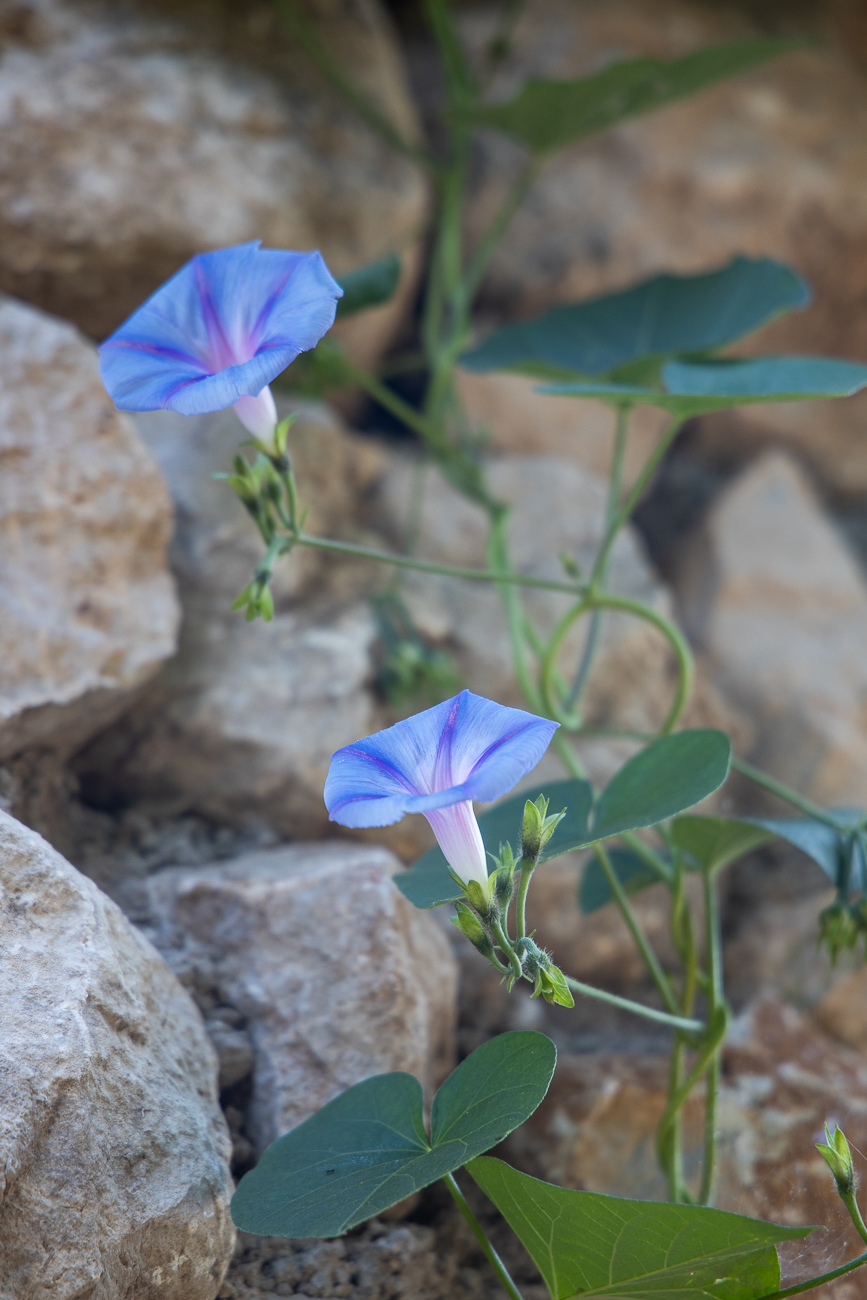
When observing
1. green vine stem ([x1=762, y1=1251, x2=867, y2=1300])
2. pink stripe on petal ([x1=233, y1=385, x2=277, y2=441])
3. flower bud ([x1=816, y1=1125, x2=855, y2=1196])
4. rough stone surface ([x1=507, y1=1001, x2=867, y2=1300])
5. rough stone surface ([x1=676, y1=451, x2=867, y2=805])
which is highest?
pink stripe on petal ([x1=233, y1=385, x2=277, y2=441])

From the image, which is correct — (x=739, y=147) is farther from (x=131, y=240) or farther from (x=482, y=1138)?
(x=482, y=1138)

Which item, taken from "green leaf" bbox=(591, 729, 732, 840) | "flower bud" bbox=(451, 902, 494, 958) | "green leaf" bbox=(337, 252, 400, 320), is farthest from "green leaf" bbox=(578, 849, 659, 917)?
"green leaf" bbox=(337, 252, 400, 320)

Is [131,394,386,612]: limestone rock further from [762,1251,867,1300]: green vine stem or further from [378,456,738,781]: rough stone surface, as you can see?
[762,1251,867,1300]: green vine stem

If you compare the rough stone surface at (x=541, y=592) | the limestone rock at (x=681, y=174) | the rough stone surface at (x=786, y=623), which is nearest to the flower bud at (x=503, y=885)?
the rough stone surface at (x=541, y=592)

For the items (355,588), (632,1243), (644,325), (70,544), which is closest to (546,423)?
(644,325)

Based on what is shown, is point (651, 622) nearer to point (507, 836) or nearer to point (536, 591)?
point (507, 836)

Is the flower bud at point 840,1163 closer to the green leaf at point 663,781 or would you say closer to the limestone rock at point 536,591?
the green leaf at point 663,781
